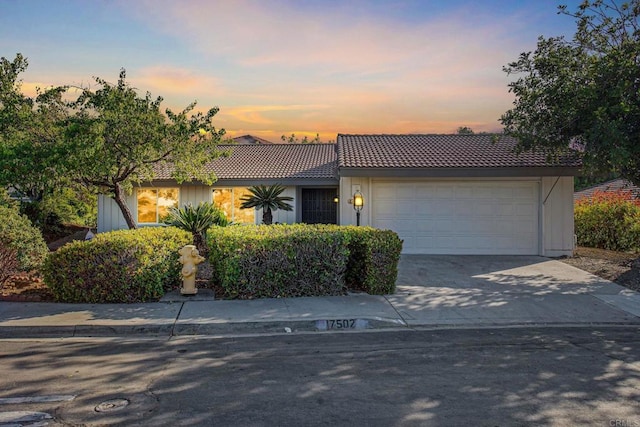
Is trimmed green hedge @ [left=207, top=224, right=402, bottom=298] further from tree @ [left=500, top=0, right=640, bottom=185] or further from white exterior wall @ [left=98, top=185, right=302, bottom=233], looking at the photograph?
white exterior wall @ [left=98, top=185, right=302, bottom=233]

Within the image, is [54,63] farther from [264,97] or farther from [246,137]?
[246,137]

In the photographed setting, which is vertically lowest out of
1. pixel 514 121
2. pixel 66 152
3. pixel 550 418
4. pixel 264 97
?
pixel 550 418

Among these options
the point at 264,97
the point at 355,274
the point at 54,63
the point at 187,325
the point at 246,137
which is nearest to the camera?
the point at 187,325

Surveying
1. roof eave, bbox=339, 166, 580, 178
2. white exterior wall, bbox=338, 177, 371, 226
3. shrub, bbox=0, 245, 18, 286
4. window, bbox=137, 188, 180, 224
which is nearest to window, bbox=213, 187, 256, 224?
window, bbox=137, 188, 180, 224

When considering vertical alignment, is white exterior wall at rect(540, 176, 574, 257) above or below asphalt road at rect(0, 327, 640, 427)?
above

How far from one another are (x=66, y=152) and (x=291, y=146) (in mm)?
14882

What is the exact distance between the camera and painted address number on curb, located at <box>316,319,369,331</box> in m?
7.06

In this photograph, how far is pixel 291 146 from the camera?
23609mm

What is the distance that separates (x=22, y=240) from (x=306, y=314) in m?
6.07

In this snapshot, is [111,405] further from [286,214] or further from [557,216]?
[286,214]

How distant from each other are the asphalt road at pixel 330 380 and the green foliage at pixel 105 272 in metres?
1.81

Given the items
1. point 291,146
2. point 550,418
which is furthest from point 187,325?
point 291,146

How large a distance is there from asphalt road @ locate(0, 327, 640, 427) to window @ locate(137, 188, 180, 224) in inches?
474

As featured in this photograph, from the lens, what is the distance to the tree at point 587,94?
9.45m
